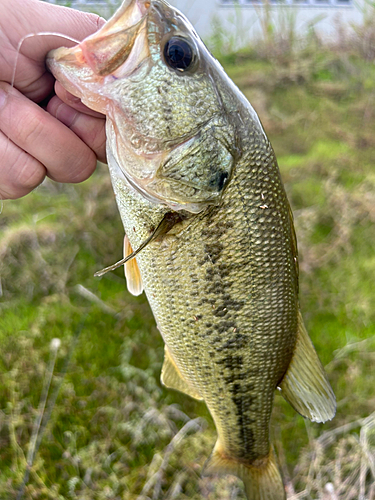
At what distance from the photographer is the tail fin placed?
146cm

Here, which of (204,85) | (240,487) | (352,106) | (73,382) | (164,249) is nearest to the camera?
(204,85)

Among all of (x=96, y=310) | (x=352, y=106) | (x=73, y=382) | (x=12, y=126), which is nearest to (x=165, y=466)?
(x=73, y=382)

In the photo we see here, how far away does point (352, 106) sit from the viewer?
17.6 feet

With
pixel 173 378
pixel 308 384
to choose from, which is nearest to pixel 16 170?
pixel 173 378

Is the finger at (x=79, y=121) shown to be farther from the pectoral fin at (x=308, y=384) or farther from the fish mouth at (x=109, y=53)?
the pectoral fin at (x=308, y=384)

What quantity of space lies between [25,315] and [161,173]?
1.98 metres

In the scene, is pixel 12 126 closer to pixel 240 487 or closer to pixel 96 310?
pixel 96 310

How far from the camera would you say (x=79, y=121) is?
48.5 inches

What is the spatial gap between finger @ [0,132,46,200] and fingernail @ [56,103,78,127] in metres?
0.17

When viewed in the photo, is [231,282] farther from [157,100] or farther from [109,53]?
[109,53]

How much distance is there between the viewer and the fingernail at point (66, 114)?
4.02 feet

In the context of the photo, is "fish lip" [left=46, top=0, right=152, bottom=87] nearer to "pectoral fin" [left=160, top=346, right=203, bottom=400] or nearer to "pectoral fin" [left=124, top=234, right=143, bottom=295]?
"pectoral fin" [left=124, top=234, right=143, bottom=295]

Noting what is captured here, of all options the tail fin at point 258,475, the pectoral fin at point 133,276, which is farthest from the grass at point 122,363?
the pectoral fin at point 133,276

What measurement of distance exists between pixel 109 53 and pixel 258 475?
1.61 m
